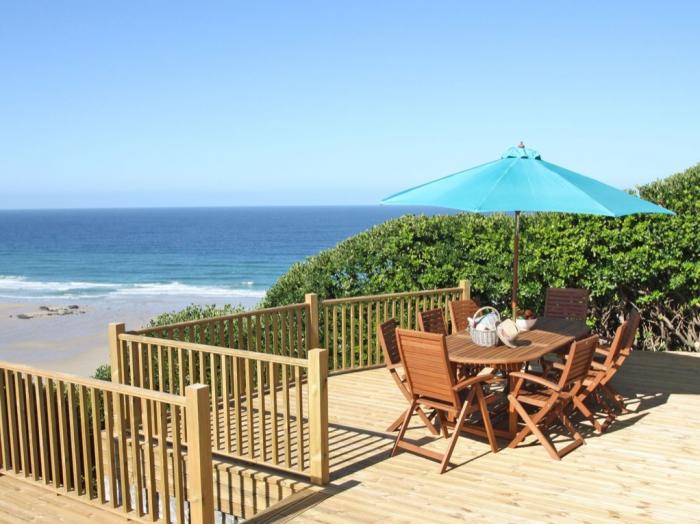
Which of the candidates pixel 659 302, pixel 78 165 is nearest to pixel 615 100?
pixel 659 302

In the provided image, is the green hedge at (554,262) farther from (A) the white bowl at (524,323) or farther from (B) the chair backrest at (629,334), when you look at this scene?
(A) the white bowl at (524,323)

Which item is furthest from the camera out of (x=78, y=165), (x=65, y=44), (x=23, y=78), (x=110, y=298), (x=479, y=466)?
(x=78, y=165)

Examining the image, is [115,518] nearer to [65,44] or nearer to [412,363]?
[412,363]

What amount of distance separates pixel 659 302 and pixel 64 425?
7.96 m

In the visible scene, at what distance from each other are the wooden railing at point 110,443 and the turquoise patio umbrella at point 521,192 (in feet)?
9.09

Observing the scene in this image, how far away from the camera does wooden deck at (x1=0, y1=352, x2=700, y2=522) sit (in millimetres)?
4031

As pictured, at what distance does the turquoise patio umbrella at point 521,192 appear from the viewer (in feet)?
17.3

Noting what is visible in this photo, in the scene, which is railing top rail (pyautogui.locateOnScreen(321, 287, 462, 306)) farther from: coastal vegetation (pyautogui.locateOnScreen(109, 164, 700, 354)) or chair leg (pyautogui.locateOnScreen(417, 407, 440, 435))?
chair leg (pyautogui.locateOnScreen(417, 407, 440, 435))

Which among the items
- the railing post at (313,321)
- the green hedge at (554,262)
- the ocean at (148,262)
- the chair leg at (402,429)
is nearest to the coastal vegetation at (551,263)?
the green hedge at (554,262)

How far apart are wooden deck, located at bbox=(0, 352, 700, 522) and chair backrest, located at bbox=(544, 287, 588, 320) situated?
1.73 m

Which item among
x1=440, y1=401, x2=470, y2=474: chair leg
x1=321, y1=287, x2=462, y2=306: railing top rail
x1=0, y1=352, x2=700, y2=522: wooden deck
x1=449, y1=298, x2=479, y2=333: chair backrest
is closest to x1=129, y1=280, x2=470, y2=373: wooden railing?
x1=321, y1=287, x2=462, y2=306: railing top rail

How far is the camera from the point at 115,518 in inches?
177

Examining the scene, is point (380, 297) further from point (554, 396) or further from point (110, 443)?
point (110, 443)

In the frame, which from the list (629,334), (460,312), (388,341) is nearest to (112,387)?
Answer: (388,341)
